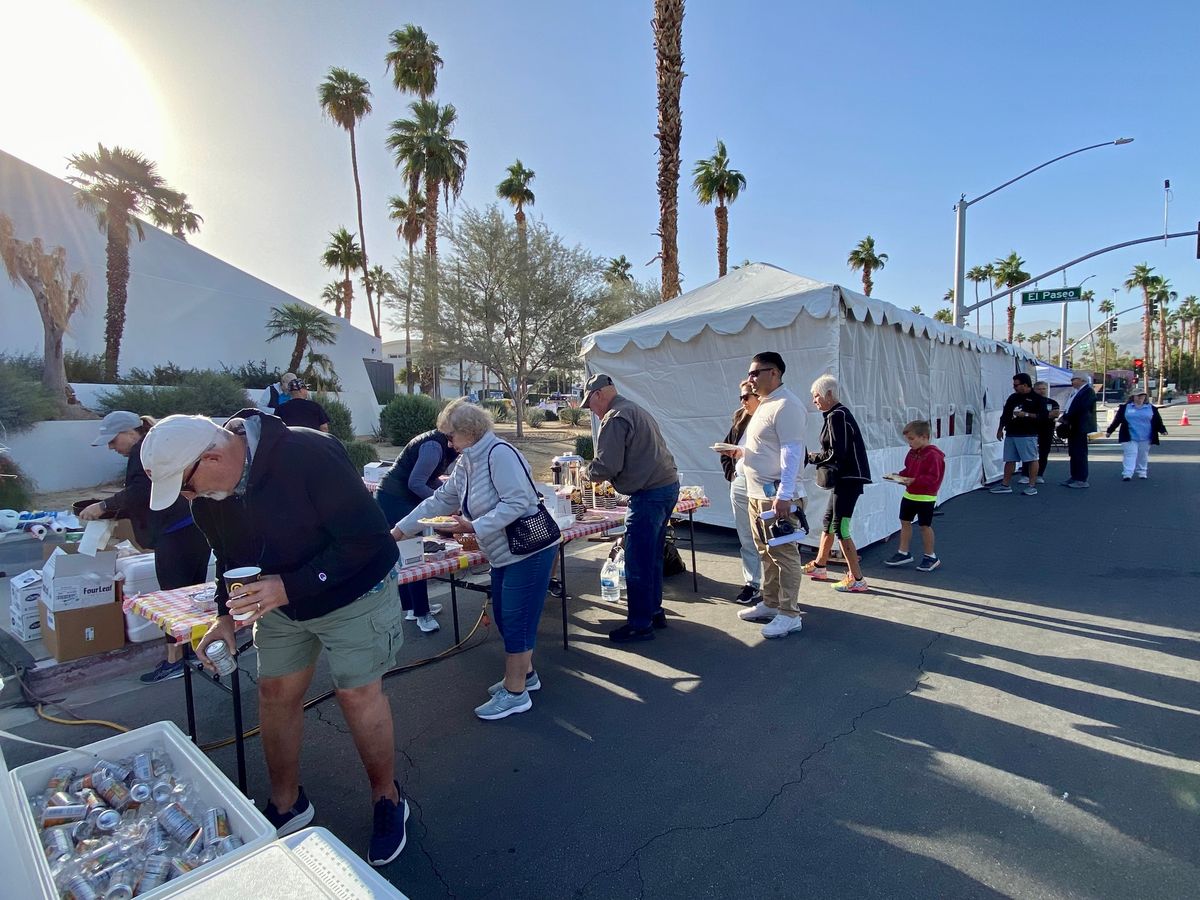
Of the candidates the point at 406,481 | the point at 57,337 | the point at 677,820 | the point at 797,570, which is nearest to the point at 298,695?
the point at 677,820

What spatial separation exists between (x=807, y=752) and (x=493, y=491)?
1.98 metres

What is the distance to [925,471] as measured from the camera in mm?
5332

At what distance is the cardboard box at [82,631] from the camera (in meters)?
3.91

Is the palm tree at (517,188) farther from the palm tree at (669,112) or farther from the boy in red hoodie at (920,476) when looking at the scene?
the boy in red hoodie at (920,476)

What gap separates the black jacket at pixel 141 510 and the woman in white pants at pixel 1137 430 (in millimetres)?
13530

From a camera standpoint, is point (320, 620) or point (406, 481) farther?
point (406, 481)

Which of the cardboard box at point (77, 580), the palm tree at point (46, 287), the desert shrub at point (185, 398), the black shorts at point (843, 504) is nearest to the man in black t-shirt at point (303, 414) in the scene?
the cardboard box at point (77, 580)

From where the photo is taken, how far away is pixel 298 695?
2.25 m

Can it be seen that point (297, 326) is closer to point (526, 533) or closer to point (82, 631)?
point (82, 631)

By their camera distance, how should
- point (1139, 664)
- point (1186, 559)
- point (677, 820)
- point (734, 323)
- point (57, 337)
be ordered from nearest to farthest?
1. point (677, 820)
2. point (1139, 664)
3. point (1186, 559)
4. point (734, 323)
5. point (57, 337)

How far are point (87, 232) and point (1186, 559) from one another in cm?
2318

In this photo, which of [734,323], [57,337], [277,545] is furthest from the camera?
[57,337]

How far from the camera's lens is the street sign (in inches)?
632

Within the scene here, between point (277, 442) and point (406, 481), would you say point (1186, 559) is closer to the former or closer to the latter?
point (406, 481)
